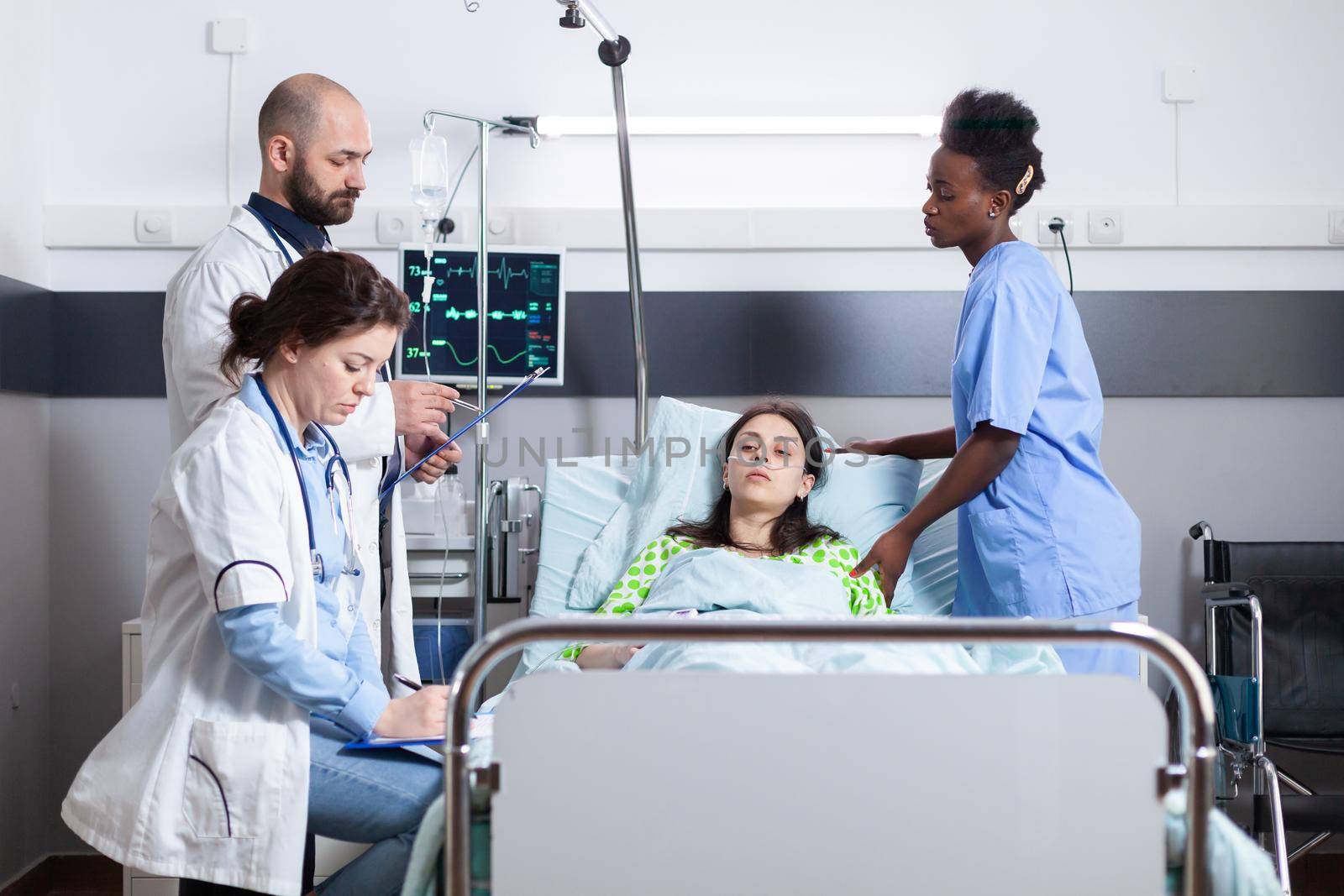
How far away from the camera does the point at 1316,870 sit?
109 inches

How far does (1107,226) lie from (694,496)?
4.32 feet

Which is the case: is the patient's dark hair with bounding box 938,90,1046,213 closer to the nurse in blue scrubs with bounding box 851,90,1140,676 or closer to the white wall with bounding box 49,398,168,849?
the nurse in blue scrubs with bounding box 851,90,1140,676

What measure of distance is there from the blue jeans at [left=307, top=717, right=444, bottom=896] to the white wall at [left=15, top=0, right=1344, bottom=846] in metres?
1.63

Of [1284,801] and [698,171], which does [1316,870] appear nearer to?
[1284,801]

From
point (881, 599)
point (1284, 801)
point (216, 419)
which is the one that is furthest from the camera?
point (1284, 801)

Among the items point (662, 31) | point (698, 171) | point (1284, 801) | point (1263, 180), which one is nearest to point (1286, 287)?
point (1263, 180)

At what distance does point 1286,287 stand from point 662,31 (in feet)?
5.70

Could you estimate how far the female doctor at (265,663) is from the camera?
138cm

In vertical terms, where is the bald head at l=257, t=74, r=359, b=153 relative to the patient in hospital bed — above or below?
above

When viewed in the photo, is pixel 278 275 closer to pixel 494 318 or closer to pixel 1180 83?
pixel 494 318

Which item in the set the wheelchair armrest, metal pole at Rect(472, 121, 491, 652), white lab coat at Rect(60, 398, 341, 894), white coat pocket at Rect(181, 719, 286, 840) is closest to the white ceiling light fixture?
metal pole at Rect(472, 121, 491, 652)

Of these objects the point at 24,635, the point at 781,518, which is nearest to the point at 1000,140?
the point at 781,518

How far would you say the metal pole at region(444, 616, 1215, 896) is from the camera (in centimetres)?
104

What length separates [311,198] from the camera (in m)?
2.07
